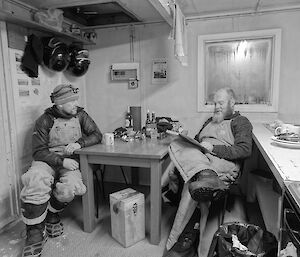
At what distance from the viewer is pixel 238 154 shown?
2.20 m

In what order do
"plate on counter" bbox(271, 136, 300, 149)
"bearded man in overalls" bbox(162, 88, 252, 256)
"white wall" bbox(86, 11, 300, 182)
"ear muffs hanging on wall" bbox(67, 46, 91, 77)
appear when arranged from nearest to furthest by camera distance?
"plate on counter" bbox(271, 136, 300, 149) < "bearded man in overalls" bbox(162, 88, 252, 256) < "white wall" bbox(86, 11, 300, 182) < "ear muffs hanging on wall" bbox(67, 46, 91, 77)

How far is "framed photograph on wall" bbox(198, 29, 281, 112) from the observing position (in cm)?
282

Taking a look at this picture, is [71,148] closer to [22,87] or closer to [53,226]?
[53,226]

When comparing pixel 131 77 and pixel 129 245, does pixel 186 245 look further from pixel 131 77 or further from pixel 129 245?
pixel 131 77

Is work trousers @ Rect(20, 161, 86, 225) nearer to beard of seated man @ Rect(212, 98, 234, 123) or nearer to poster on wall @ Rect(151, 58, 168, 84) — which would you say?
beard of seated man @ Rect(212, 98, 234, 123)

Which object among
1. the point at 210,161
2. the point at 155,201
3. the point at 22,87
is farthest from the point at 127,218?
the point at 22,87

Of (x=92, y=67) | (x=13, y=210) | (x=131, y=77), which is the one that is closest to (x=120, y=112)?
(x=131, y=77)

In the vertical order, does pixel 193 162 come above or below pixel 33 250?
above

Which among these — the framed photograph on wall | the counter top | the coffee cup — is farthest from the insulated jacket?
the coffee cup

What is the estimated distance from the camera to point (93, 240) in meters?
2.21

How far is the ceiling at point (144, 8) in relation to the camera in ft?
8.10

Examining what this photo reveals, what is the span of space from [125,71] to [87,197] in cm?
162

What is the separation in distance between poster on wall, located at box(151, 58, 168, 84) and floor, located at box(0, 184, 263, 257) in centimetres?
146

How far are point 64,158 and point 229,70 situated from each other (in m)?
1.97
